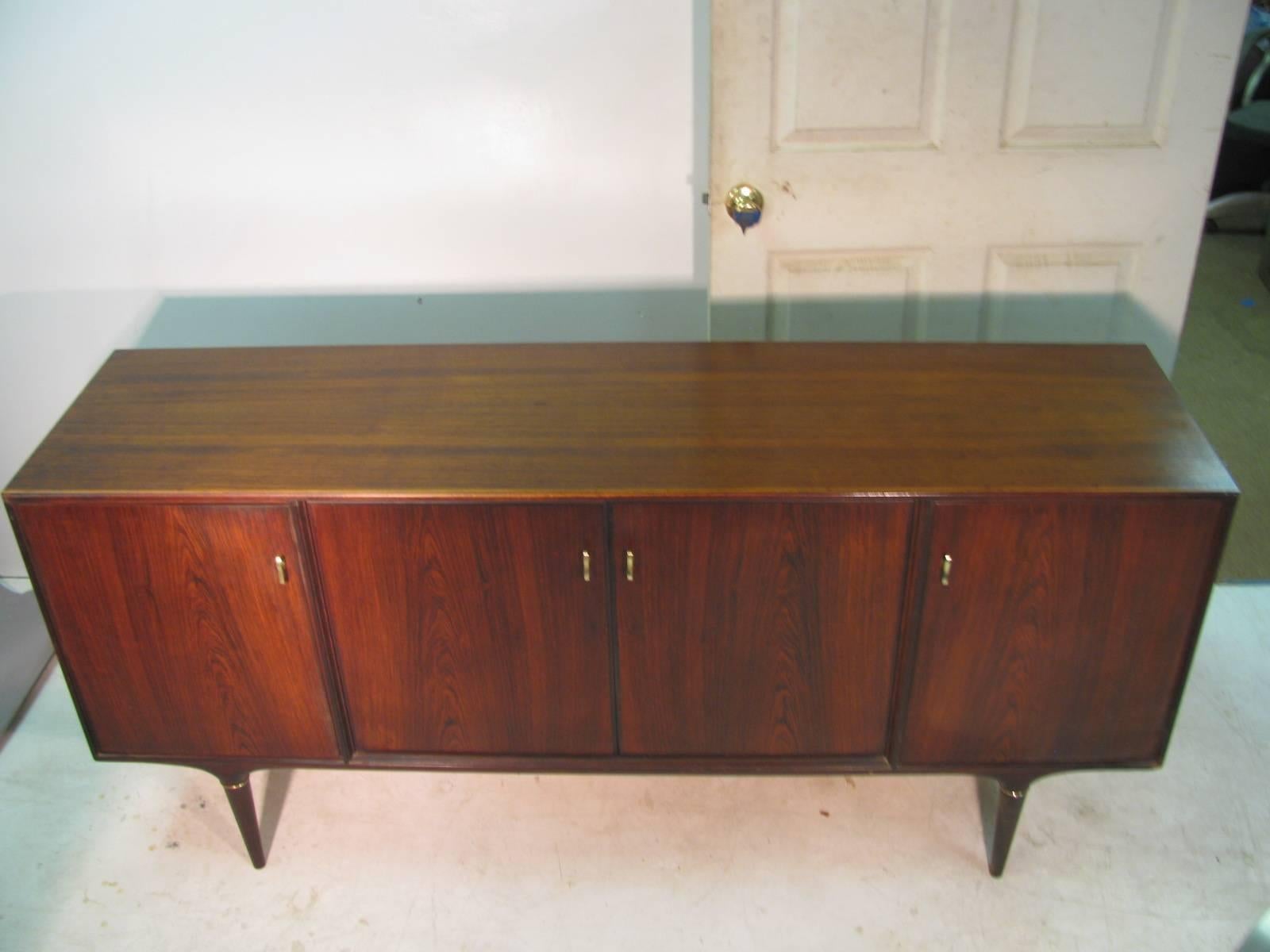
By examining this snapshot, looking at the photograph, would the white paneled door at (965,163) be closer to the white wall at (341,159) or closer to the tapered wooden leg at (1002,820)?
the white wall at (341,159)

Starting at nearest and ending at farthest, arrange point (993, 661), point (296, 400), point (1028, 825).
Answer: point (993, 661), point (296, 400), point (1028, 825)

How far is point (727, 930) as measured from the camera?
1617mm

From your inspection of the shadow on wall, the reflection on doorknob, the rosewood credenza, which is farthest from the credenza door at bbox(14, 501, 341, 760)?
the reflection on doorknob

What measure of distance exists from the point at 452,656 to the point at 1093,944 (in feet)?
3.38

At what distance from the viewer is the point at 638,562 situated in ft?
4.58

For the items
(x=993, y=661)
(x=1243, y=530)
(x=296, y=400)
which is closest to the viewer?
(x=993, y=661)

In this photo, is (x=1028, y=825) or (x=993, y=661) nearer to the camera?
(x=993, y=661)

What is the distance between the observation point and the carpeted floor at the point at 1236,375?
7.83ft

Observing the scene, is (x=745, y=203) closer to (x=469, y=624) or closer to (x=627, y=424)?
(x=627, y=424)

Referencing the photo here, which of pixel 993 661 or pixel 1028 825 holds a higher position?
pixel 993 661

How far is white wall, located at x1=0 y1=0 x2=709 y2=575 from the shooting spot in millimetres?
1772

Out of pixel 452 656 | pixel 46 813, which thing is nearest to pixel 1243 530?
pixel 452 656

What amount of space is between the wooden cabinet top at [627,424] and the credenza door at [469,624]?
5 cm

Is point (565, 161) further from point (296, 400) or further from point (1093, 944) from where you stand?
point (1093, 944)
